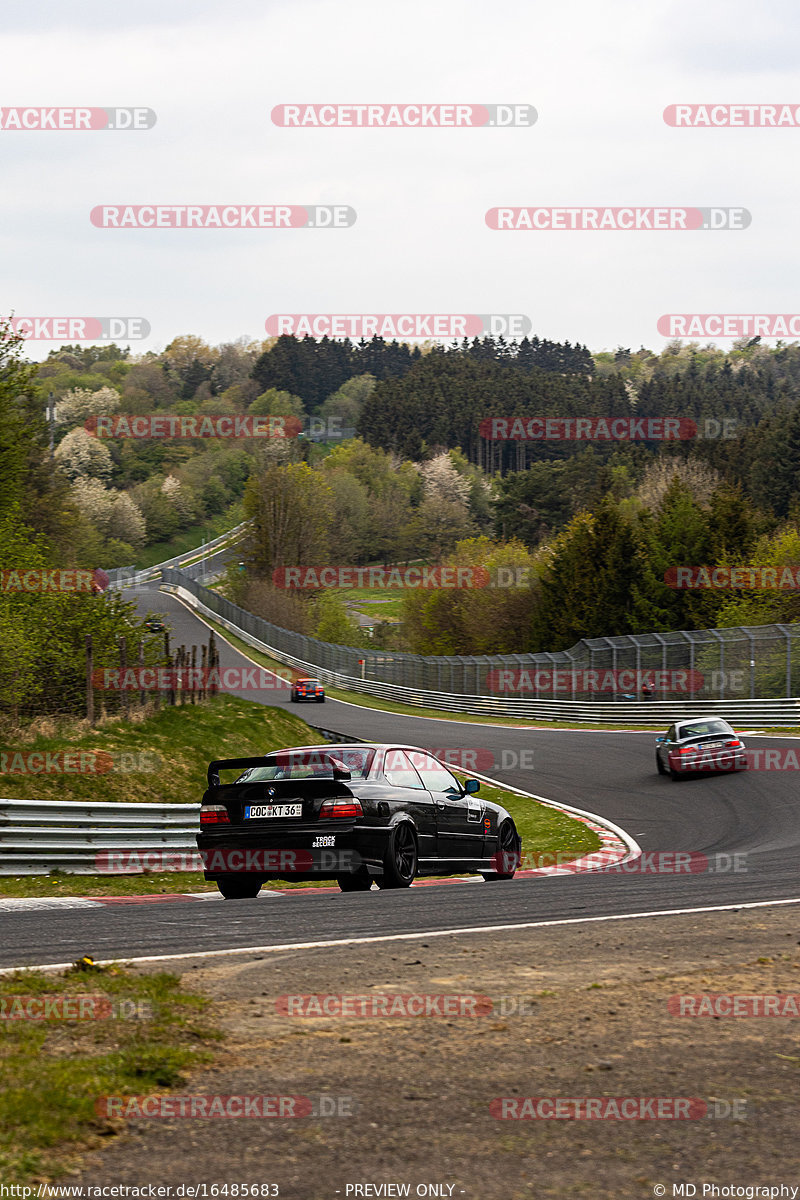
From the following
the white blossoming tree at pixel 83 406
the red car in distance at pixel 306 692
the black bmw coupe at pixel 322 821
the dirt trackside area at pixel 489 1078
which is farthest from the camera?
the white blossoming tree at pixel 83 406

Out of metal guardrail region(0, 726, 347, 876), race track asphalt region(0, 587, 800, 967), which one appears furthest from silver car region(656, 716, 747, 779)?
metal guardrail region(0, 726, 347, 876)

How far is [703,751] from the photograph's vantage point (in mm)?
25344

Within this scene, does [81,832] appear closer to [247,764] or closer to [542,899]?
[247,764]

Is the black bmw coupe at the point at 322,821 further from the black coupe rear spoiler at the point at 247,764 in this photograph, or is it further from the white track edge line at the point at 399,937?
the white track edge line at the point at 399,937

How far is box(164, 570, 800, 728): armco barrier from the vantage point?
1393 inches

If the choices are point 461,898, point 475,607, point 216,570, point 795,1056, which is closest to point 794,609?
point 475,607

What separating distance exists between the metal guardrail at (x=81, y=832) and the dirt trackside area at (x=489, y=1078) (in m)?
6.23

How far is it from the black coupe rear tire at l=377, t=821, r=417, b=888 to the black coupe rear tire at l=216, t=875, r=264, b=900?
1.19 m

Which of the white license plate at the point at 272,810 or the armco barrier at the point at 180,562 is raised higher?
the armco barrier at the point at 180,562

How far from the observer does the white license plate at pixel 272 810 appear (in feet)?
36.8

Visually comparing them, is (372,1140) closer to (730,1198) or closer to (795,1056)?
(730,1198)

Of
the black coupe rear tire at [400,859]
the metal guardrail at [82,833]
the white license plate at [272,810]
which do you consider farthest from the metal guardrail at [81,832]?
the black coupe rear tire at [400,859]

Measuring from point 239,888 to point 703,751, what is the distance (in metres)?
15.3

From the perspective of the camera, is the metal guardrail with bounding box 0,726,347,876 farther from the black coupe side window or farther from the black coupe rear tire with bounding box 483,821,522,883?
the black coupe rear tire with bounding box 483,821,522,883
